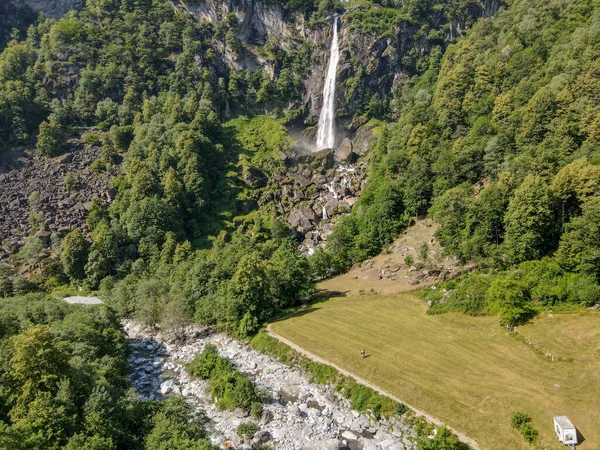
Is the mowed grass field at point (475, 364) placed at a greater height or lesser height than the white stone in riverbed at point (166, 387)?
greater

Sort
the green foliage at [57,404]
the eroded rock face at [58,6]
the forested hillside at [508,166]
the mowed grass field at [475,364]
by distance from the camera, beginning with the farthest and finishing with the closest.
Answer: the eroded rock face at [58,6], the forested hillside at [508,166], the mowed grass field at [475,364], the green foliage at [57,404]

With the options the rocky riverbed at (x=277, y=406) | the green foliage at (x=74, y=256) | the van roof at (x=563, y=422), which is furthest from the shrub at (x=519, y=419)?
the green foliage at (x=74, y=256)

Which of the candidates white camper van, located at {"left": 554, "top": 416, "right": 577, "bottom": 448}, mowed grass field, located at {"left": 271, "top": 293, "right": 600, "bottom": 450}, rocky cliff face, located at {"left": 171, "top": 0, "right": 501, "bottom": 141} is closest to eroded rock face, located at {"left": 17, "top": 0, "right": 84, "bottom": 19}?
rocky cliff face, located at {"left": 171, "top": 0, "right": 501, "bottom": 141}

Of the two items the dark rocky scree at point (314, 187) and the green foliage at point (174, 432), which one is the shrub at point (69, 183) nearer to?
the dark rocky scree at point (314, 187)

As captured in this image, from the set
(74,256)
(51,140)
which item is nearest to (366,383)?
(74,256)

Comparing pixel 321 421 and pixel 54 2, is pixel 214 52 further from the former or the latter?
pixel 321 421

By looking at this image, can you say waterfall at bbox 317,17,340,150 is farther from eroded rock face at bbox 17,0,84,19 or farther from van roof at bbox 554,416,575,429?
van roof at bbox 554,416,575,429

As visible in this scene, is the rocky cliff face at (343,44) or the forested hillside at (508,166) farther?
the rocky cliff face at (343,44)
